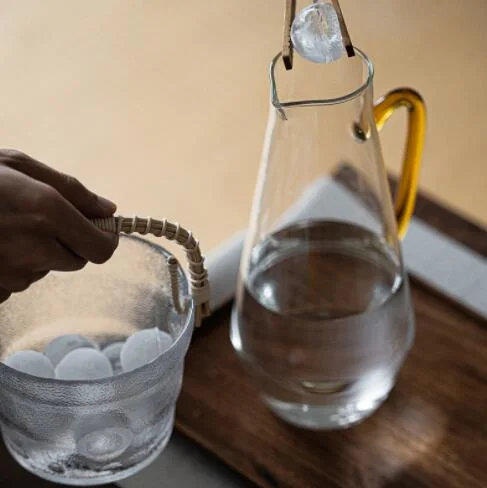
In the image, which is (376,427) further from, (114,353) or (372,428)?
(114,353)

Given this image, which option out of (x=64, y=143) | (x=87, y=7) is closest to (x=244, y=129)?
(x=64, y=143)

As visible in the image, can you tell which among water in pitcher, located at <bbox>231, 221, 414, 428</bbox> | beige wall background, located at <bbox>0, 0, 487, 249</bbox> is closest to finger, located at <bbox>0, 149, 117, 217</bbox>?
water in pitcher, located at <bbox>231, 221, 414, 428</bbox>

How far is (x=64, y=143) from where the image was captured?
3.37 ft

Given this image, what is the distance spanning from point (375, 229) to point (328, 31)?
112 millimetres

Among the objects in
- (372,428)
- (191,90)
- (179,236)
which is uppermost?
(179,236)

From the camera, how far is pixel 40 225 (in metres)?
0.39

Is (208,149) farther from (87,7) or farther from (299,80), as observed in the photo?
(299,80)

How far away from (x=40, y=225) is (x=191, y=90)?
718 millimetres

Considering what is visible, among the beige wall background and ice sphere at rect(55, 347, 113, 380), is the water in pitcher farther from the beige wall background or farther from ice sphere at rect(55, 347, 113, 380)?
the beige wall background

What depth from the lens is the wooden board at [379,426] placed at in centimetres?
50

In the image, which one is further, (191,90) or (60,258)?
(191,90)

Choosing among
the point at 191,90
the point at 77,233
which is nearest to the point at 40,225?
the point at 77,233

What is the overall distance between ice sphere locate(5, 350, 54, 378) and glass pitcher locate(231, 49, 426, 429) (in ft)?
0.30

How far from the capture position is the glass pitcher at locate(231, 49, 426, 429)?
46cm
